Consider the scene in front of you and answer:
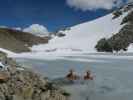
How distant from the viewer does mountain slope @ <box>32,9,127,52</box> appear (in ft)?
439

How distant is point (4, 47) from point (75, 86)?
80213 millimetres

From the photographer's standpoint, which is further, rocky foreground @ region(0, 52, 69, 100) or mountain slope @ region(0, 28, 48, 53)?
mountain slope @ region(0, 28, 48, 53)

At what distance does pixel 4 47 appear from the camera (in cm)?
9844

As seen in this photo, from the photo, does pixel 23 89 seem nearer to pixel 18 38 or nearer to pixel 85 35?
pixel 18 38

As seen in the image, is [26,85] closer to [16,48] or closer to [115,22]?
[16,48]

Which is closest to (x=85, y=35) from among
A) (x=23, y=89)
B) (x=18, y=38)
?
(x=18, y=38)

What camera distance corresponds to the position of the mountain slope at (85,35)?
134 m

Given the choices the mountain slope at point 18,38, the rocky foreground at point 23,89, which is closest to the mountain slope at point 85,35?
the mountain slope at point 18,38

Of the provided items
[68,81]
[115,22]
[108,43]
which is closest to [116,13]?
[115,22]

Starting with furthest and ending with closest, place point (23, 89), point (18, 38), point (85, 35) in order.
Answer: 1. point (85, 35)
2. point (18, 38)
3. point (23, 89)

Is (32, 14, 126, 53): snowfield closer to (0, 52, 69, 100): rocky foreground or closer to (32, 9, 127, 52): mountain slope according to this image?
(32, 9, 127, 52): mountain slope

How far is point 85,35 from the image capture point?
15712cm

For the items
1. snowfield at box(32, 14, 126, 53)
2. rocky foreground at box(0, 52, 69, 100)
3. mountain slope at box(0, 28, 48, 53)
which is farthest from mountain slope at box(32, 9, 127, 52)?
rocky foreground at box(0, 52, 69, 100)

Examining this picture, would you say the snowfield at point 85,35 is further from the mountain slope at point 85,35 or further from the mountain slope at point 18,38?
the mountain slope at point 18,38
